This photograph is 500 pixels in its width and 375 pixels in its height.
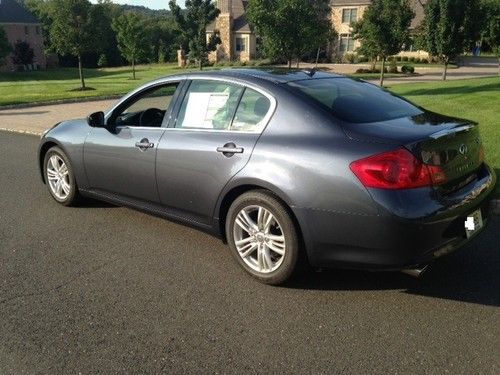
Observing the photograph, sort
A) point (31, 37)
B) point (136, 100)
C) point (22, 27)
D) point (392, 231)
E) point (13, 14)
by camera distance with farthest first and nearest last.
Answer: point (31, 37)
point (13, 14)
point (22, 27)
point (136, 100)
point (392, 231)

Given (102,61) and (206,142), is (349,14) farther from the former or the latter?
(206,142)

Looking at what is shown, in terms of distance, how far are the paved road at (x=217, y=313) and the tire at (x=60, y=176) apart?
0.92m

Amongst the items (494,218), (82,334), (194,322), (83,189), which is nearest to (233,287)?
(194,322)

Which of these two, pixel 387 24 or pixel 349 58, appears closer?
pixel 387 24

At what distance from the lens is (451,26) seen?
24.8 metres

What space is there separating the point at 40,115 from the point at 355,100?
13.7 m

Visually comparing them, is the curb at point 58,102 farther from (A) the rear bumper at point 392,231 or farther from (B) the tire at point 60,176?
(A) the rear bumper at point 392,231

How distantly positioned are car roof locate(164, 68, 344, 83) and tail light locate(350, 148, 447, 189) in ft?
3.91

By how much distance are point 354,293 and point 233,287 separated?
91cm

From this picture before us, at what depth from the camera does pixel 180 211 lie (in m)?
4.37

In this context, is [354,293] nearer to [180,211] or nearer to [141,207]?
[180,211]

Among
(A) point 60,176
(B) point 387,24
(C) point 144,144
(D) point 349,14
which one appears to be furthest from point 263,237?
(D) point 349,14

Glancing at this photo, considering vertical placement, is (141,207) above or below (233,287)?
above

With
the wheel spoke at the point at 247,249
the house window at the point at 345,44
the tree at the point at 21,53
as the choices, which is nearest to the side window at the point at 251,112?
the wheel spoke at the point at 247,249
